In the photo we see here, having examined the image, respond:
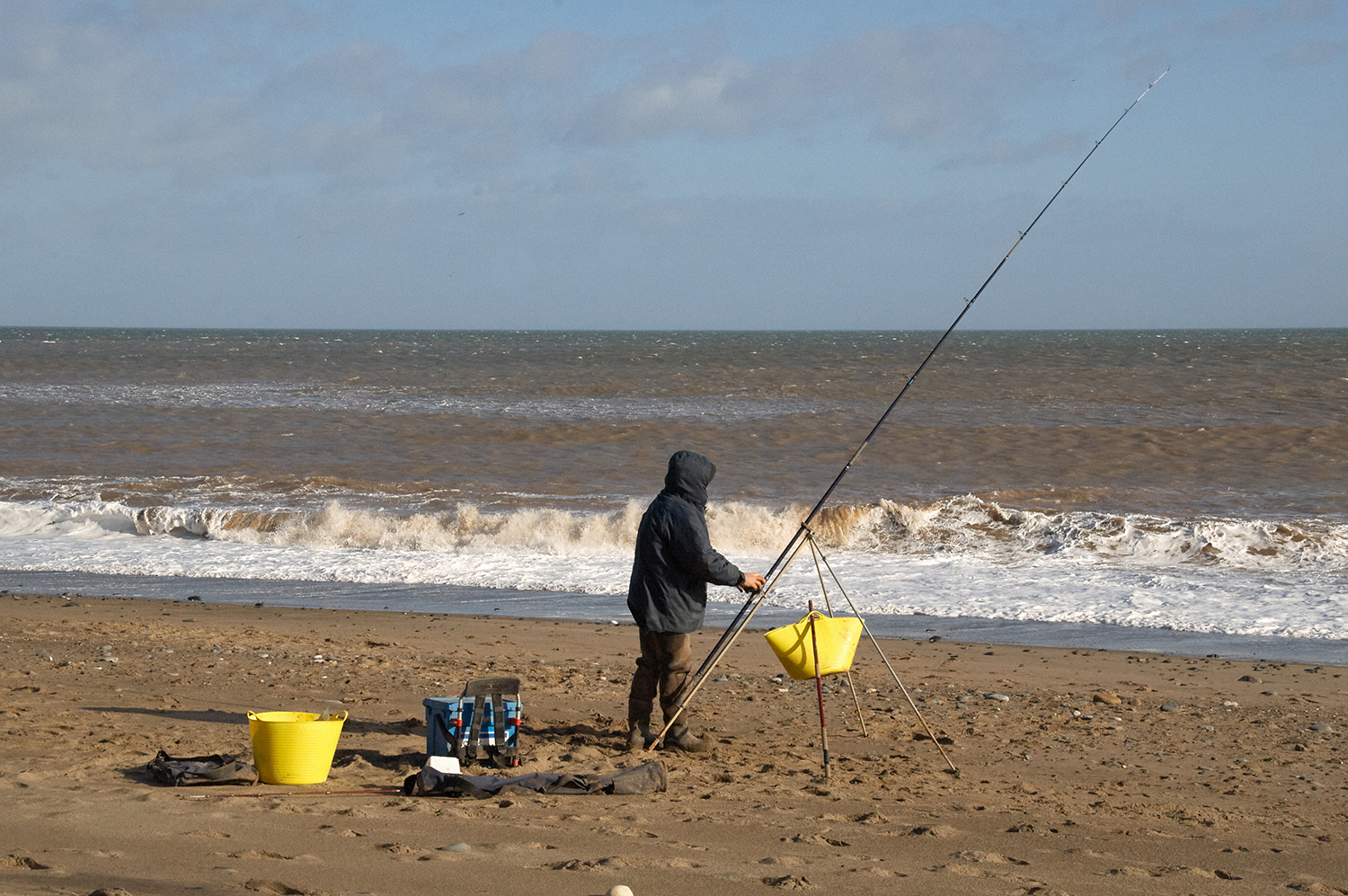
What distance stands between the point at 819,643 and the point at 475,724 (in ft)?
4.79

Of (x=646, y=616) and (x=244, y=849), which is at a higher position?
(x=646, y=616)

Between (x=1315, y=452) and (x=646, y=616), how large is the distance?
54.6 ft

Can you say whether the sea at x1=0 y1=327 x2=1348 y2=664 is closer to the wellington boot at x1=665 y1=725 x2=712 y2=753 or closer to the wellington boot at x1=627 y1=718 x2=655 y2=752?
the wellington boot at x1=665 y1=725 x2=712 y2=753

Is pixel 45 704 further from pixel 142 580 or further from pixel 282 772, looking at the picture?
pixel 142 580

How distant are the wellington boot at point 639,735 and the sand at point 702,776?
9 cm

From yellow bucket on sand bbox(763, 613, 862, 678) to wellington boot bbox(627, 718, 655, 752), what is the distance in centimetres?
76

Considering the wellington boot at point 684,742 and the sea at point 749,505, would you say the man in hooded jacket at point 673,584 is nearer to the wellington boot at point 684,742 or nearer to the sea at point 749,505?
the wellington boot at point 684,742

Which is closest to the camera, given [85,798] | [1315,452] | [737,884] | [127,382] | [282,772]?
[737,884]

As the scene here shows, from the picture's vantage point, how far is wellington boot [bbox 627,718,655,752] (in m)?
5.48

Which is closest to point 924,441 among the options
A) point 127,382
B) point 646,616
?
point 646,616

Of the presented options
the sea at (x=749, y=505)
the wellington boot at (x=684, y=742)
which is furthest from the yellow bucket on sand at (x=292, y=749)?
the sea at (x=749, y=505)

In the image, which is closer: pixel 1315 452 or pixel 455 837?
pixel 455 837

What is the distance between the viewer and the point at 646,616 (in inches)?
212

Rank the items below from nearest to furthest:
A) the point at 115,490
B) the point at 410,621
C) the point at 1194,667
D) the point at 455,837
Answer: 1. the point at 455,837
2. the point at 1194,667
3. the point at 410,621
4. the point at 115,490
